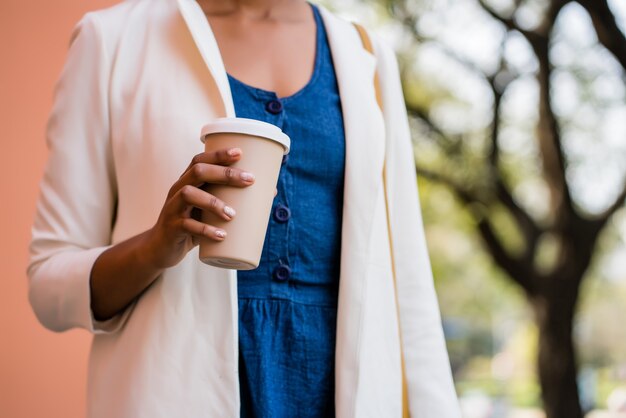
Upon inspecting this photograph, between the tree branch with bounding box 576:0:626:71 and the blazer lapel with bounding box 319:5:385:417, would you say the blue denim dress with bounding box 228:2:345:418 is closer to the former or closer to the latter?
the blazer lapel with bounding box 319:5:385:417

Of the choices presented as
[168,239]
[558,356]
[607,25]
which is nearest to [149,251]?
[168,239]

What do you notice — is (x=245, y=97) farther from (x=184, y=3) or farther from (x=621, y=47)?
(x=621, y=47)

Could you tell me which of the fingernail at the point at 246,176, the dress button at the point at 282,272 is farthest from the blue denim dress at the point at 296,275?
the fingernail at the point at 246,176

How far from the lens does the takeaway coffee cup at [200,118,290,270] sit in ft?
3.57

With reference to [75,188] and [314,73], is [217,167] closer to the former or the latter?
[75,188]

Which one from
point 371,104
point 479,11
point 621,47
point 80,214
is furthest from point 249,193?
point 479,11

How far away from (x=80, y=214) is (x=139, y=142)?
5.4 inches

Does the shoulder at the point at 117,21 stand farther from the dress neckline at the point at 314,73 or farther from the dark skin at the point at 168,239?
the dark skin at the point at 168,239

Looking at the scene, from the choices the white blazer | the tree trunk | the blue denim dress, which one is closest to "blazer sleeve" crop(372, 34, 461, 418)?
the white blazer

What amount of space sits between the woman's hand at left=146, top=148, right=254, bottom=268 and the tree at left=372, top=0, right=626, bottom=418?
23.0 ft

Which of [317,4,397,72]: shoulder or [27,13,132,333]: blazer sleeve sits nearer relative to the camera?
[27,13,132,333]: blazer sleeve

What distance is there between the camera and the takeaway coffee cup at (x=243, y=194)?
3.57ft

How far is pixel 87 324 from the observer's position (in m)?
1.27

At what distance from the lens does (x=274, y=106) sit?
137 centimetres
